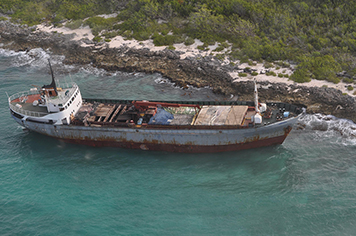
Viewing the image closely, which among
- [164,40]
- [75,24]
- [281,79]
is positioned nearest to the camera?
[281,79]

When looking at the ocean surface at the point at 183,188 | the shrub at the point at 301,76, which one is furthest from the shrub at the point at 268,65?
the ocean surface at the point at 183,188

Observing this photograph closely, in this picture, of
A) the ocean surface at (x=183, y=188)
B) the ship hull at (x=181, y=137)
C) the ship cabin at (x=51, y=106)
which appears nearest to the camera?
the ocean surface at (x=183, y=188)

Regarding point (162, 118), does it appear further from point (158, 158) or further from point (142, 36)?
point (142, 36)

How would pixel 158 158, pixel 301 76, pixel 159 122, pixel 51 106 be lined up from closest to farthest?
pixel 158 158
pixel 159 122
pixel 51 106
pixel 301 76

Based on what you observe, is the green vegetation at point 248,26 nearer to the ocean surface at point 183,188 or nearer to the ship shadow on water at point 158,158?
the ocean surface at point 183,188

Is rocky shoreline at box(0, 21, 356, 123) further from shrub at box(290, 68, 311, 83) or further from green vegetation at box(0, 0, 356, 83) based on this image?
green vegetation at box(0, 0, 356, 83)

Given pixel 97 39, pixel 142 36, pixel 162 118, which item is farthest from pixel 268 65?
pixel 97 39

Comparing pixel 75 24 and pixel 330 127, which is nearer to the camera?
pixel 330 127
